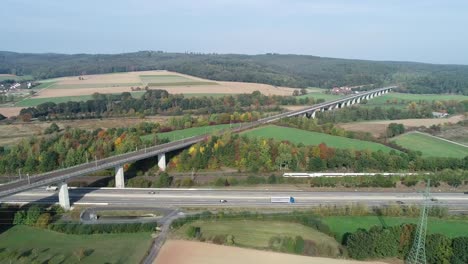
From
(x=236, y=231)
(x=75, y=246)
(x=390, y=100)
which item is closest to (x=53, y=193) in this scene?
(x=75, y=246)

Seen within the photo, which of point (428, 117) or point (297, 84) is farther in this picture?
point (297, 84)

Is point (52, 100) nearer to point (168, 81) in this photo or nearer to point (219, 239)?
point (168, 81)

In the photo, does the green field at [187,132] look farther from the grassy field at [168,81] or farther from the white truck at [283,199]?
the grassy field at [168,81]

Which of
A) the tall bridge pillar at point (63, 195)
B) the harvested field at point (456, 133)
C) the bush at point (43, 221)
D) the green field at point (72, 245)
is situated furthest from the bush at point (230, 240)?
the harvested field at point (456, 133)

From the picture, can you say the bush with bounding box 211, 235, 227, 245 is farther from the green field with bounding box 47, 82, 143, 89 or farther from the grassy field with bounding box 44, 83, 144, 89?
the green field with bounding box 47, 82, 143, 89

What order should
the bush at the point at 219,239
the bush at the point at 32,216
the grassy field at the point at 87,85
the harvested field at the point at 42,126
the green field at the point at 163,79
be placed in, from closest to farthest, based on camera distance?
the bush at the point at 219,239 → the bush at the point at 32,216 → the harvested field at the point at 42,126 → the grassy field at the point at 87,85 → the green field at the point at 163,79

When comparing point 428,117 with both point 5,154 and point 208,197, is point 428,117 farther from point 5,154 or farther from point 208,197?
point 5,154

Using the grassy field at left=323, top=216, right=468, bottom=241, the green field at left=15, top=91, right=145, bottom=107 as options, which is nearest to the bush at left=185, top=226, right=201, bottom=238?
the grassy field at left=323, top=216, right=468, bottom=241
